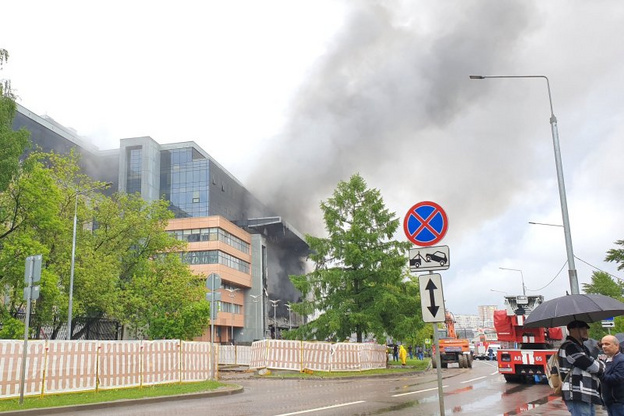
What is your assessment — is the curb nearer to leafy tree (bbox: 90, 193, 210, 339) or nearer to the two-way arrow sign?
the two-way arrow sign

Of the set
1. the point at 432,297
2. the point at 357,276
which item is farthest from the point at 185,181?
the point at 432,297

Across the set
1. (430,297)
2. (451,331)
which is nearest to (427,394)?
(430,297)

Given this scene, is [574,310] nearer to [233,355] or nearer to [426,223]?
[426,223]

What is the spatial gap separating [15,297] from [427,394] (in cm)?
2196

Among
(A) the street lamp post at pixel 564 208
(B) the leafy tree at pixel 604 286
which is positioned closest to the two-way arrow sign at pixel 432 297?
(A) the street lamp post at pixel 564 208

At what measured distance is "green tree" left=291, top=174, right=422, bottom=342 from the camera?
92.9 ft

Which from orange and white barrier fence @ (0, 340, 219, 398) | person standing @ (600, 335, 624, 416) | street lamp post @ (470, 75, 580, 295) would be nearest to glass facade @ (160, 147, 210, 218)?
orange and white barrier fence @ (0, 340, 219, 398)

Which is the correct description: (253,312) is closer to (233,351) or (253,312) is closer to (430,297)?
(233,351)

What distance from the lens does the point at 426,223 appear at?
7.98 meters

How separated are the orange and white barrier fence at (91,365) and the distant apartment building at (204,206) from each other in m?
50.2

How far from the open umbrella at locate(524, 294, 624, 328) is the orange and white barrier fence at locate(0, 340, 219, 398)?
12.1m

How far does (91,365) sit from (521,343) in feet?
47.3

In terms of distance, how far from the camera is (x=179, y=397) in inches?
543

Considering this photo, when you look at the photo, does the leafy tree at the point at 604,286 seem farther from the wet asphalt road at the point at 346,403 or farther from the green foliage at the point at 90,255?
the wet asphalt road at the point at 346,403
